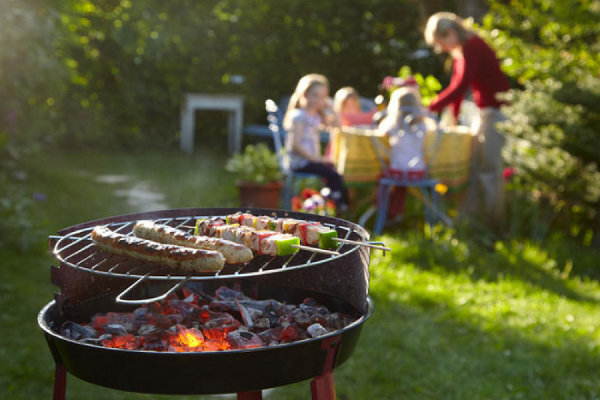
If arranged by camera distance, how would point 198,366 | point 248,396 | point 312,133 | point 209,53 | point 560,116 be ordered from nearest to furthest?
point 198,366 → point 248,396 → point 560,116 → point 312,133 → point 209,53

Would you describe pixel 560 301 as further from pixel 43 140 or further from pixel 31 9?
pixel 43 140

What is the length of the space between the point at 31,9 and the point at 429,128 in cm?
391

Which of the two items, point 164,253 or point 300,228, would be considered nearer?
point 164,253

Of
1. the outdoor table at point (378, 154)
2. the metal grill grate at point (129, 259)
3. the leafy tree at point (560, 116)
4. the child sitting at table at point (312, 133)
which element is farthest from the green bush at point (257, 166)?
the metal grill grate at point (129, 259)

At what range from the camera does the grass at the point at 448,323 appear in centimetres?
336

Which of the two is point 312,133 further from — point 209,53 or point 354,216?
point 209,53

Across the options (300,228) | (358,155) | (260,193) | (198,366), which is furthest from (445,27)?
(198,366)

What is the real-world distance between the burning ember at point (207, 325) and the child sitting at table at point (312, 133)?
3312 mm

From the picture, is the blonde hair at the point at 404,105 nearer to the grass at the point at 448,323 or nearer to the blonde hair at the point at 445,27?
the blonde hair at the point at 445,27

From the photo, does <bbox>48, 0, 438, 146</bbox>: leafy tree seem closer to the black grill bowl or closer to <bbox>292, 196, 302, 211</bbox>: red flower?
<bbox>292, 196, 302, 211</bbox>: red flower

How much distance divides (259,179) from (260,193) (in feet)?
0.44

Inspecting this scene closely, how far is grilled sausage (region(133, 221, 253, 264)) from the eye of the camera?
1.89m

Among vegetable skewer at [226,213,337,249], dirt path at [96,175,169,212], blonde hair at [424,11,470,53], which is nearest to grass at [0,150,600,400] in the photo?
dirt path at [96,175,169,212]

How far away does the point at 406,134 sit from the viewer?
5535mm
